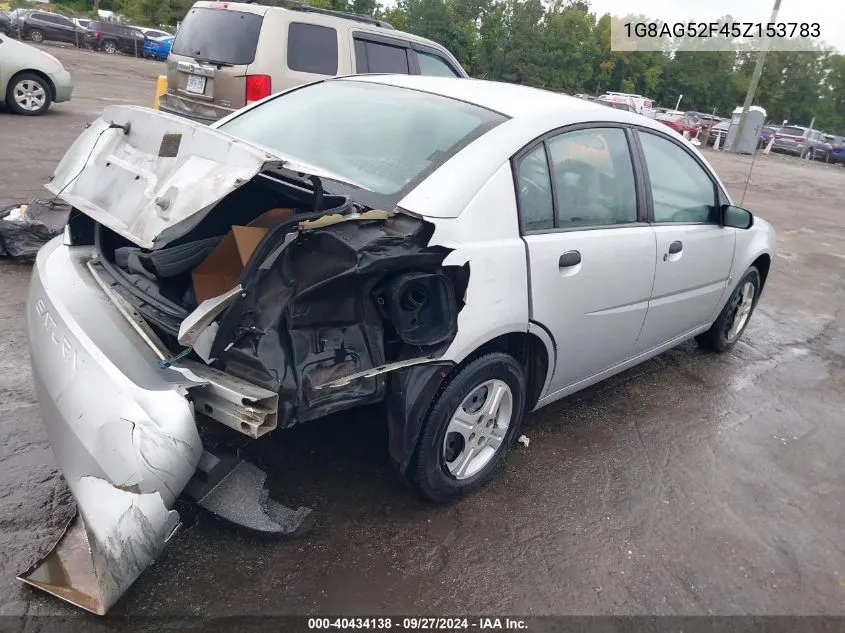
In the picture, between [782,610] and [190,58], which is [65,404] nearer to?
[782,610]

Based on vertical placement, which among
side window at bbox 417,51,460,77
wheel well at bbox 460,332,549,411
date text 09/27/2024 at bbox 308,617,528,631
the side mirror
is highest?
side window at bbox 417,51,460,77

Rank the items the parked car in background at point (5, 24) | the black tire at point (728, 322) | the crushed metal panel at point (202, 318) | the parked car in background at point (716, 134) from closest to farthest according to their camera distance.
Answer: the crushed metal panel at point (202, 318) < the black tire at point (728, 322) < the parked car in background at point (5, 24) < the parked car in background at point (716, 134)

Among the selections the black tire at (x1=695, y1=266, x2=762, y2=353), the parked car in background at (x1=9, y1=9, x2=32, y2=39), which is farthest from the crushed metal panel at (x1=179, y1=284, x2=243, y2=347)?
the parked car in background at (x1=9, y1=9, x2=32, y2=39)

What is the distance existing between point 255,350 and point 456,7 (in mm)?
60658

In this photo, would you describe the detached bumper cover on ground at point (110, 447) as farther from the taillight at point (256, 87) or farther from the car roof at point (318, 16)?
the car roof at point (318, 16)

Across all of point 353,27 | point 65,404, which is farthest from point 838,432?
point 353,27

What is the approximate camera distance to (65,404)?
2.09 m

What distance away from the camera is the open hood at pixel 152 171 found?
215 cm

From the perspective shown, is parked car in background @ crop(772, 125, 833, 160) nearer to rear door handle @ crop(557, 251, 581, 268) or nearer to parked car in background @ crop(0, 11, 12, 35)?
rear door handle @ crop(557, 251, 581, 268)

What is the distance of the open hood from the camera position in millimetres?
2154

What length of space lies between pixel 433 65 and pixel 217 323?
6.98 meters

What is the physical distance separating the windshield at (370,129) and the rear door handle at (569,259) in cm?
66

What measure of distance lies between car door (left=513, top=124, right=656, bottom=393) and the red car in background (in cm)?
2511

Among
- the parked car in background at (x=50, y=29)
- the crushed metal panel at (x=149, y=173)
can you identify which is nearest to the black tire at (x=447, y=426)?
the crushed metal panel at (x=149, y=173)
